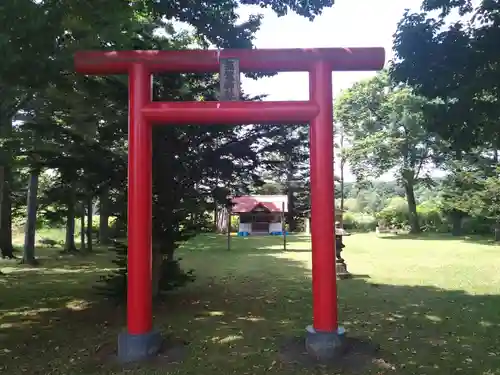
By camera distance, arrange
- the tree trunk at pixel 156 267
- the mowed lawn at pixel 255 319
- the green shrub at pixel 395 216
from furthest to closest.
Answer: the green shrub at pixel 395 216 < the tree trunk at pixel 156 267 < the mowed lawn at pixel 255 319

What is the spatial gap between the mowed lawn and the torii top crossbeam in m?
3.44

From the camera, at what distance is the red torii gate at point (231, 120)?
17.0 feet

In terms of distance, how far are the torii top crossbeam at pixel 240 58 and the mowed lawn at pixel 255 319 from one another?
344 centimetres

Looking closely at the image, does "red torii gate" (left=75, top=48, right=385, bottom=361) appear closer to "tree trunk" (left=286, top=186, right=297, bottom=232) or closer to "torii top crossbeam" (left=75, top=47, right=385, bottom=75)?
"torii top crossbeam" (left=75, top=47, right=385, bottom=75)

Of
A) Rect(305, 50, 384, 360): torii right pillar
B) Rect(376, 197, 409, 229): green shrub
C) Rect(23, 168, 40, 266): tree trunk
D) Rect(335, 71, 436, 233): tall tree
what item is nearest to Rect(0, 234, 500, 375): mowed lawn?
Rect(305, 50, 384, 360): torii right pillar

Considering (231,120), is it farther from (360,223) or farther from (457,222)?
(360,223)

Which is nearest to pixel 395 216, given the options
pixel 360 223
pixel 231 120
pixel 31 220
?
pixel 360 223

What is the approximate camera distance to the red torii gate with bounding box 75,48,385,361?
17.0ft

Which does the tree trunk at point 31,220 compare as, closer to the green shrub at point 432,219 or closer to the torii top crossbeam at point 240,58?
the torii top crossbeam at point 240,58

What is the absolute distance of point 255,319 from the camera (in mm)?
6926

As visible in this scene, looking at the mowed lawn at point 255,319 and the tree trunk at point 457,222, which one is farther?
the tree trunk at point 457,222

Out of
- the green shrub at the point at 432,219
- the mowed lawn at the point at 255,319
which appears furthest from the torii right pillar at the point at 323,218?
the green shrub at the point at 432,219

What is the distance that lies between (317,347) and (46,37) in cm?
461

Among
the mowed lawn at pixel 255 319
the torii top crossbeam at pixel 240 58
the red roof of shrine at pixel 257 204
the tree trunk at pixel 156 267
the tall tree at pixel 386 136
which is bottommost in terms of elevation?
the mowed lawn at pixel 255 319
